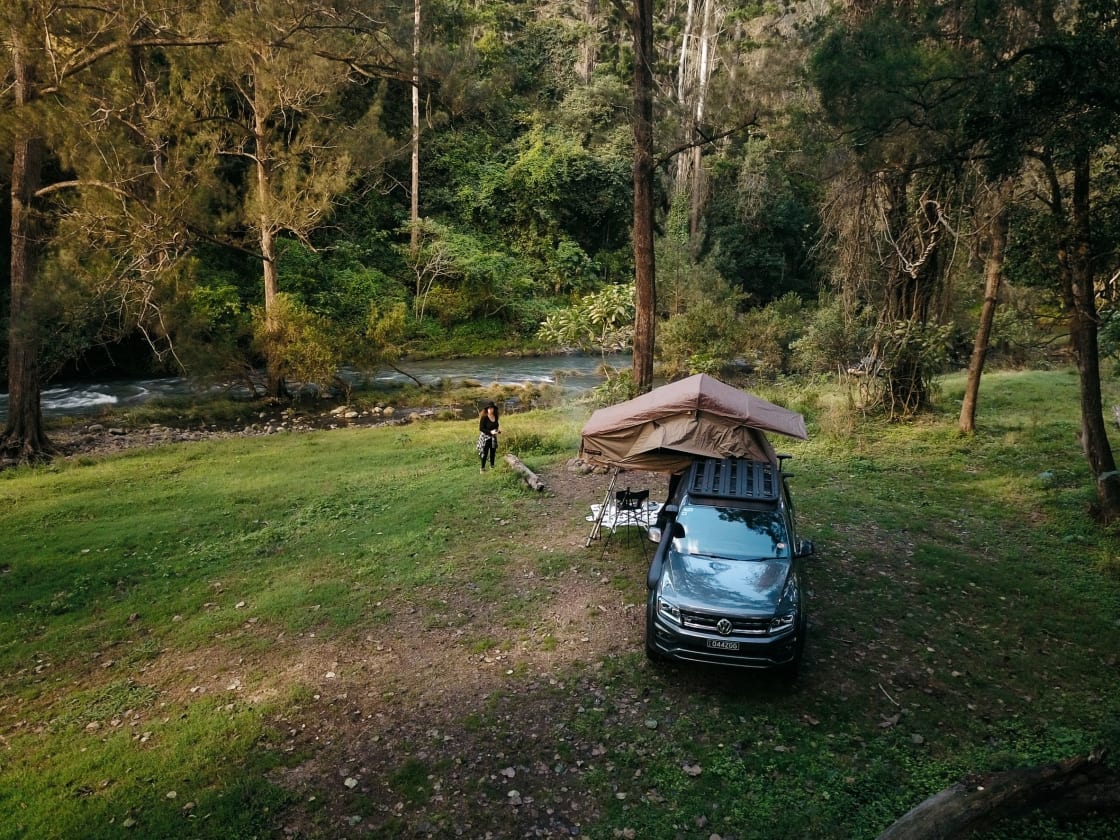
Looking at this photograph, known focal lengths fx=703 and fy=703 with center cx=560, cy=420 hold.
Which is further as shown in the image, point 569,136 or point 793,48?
point 569,136

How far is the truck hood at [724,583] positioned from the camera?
696 centimetres

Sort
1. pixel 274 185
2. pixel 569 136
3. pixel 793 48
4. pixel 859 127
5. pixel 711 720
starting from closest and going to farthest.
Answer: pixel 711 720
pixel 859 127
pixel 793 48
pixel 274 185
pixel 569 136

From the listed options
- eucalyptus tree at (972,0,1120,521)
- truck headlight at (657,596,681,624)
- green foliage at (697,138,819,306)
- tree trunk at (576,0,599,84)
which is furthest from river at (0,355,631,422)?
tree trunk at (576,0,599,84)

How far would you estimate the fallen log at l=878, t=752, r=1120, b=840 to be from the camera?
4.77m

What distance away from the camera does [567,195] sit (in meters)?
48.0

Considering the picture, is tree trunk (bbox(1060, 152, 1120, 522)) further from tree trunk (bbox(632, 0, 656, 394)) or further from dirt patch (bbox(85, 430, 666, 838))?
dirt patch (bbox(85, 430, 666, 838))

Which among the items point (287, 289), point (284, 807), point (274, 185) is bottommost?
point (284, 807)

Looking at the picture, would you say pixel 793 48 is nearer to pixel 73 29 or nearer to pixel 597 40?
pixel 73 29

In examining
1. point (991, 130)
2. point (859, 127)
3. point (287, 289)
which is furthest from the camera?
point (287, 289)

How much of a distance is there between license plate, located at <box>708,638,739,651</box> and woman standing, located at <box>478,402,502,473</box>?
28.5 feet

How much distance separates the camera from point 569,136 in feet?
161

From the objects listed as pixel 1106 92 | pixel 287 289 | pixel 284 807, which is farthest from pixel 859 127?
pixel 287 289

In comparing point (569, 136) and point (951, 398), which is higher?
point (569, 136)

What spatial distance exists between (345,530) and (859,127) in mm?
10012
